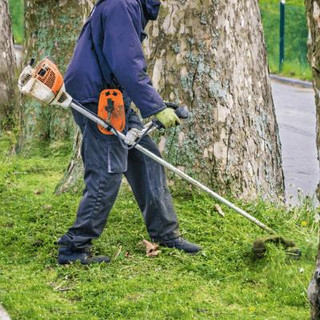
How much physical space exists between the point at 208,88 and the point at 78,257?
1.89 meters

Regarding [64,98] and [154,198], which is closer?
[64,98]

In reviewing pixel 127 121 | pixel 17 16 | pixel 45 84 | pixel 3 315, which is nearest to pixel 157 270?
pixel 127 121

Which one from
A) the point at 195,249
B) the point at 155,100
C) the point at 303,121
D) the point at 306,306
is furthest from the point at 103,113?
the point at 303,121

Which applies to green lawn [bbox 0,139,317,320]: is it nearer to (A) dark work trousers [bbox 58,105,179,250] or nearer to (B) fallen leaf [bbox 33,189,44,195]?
(A) dark work trousers [bbox 58,105,179,250]

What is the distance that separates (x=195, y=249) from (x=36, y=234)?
1188mm

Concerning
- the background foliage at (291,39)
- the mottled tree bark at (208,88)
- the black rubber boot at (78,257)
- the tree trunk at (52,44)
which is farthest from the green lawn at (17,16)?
the black rubber boot at (78,257)

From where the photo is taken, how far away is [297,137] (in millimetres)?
14273

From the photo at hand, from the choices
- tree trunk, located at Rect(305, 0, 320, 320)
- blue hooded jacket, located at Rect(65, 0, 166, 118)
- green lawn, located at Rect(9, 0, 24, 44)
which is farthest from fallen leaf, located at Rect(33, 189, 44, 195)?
green lawn, located at Rect(9, 0, 24, 44)

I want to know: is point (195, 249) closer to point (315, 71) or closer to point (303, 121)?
point (315, 71)

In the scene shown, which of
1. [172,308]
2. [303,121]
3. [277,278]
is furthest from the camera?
[303,121]

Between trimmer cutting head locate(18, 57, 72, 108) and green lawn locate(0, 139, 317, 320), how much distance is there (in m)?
1.09

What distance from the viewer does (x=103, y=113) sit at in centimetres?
623

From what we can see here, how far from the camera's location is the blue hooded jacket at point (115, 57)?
5.97 meters

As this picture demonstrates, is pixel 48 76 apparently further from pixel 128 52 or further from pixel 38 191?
pixel 38 191
